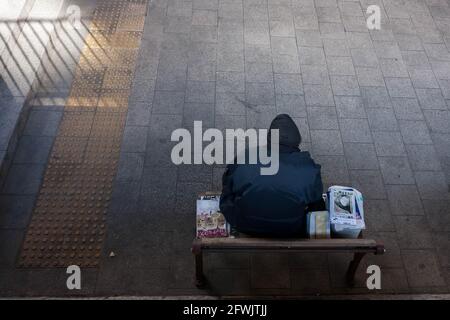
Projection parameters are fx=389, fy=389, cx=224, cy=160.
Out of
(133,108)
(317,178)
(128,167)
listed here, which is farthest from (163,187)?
(317,178)

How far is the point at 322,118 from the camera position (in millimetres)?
5648

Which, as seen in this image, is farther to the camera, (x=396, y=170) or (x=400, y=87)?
(x=400, y=87)

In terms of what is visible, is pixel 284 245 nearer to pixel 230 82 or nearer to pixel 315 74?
pixel 230 82

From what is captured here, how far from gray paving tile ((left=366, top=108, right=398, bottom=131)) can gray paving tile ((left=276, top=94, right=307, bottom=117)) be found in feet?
3.21

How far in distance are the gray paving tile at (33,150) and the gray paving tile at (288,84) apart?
11.0 ft

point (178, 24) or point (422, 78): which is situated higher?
point (178, 24)

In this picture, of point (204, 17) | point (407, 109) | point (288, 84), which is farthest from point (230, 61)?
point (407, 109)

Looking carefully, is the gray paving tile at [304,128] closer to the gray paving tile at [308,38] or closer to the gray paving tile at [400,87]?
the gray paving tile at [400,87]

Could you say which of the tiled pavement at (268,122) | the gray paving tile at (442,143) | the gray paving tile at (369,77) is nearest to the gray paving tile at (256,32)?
the tiled pavement at (268,122)

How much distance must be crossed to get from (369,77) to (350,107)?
80 cm

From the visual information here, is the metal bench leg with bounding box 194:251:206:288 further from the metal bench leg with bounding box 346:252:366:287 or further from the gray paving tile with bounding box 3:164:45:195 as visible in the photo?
the gray paving tile with bounding box 3:164:45:195

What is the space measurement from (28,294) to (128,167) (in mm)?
1823

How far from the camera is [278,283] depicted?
4164 mm
